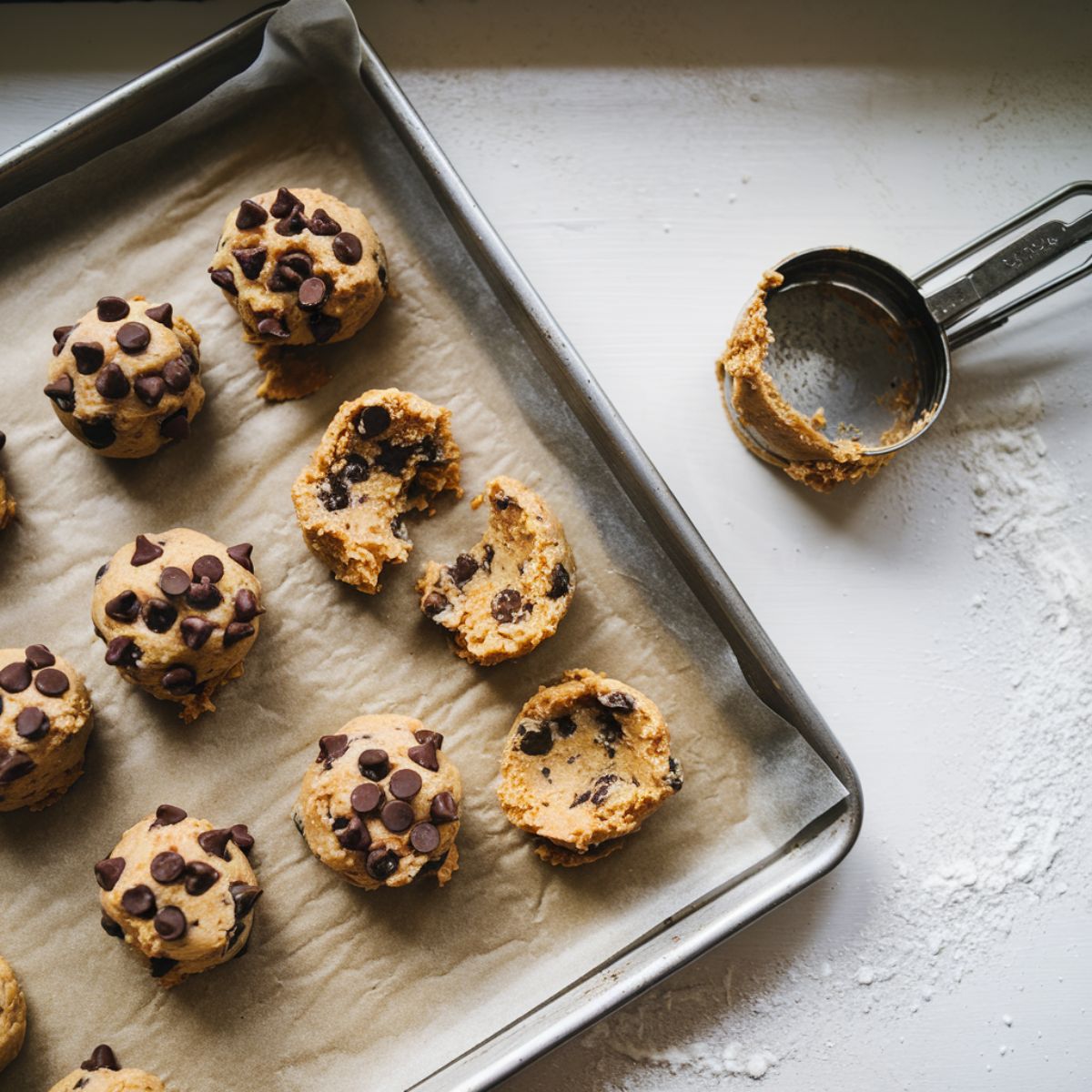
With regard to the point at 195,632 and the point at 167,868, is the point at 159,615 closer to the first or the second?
the point at 195,632

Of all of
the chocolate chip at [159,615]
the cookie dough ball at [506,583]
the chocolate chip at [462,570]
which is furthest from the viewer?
the chocolate chip at [462,570]

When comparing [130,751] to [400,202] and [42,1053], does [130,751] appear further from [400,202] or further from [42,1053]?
[400,202]

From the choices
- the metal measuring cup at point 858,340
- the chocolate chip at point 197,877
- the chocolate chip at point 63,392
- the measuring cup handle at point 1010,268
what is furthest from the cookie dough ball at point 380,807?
the measuring cup handle at point 1010,268

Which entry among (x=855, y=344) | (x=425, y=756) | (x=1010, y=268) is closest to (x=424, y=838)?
(x=425, y=756)

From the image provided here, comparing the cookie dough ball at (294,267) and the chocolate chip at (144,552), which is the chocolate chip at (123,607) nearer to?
the chocolate chip at (144,552)

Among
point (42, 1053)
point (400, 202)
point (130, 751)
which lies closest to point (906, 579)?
point (400, 202)

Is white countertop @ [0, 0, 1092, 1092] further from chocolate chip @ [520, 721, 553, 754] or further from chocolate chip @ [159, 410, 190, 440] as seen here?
chocolate chip @ [159, 410, 190, 440]
